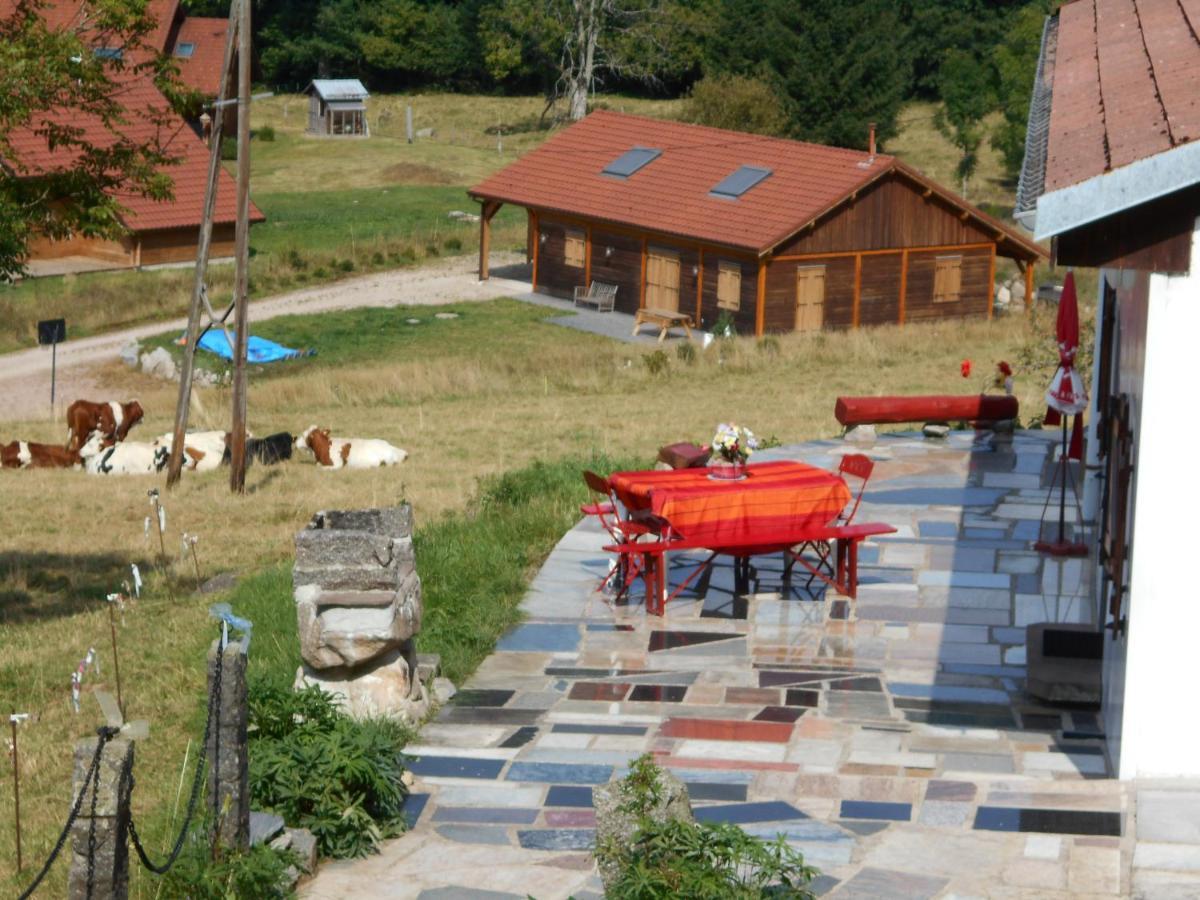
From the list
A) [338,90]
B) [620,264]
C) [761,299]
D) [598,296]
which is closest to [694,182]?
[620,264]

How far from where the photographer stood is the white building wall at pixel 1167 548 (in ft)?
28.6

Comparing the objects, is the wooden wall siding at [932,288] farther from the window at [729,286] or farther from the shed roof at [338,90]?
the shed roof at [338,90]

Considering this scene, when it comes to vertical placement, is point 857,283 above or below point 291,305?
above

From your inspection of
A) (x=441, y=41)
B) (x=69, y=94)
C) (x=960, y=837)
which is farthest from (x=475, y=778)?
(x=441, y=41)

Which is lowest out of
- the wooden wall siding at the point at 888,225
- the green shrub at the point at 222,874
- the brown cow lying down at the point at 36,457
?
the brown cow lying down at the point at 36,457

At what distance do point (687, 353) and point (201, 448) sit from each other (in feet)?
37.3

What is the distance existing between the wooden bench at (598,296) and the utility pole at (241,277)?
1925 centimetres

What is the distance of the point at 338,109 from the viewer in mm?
68188

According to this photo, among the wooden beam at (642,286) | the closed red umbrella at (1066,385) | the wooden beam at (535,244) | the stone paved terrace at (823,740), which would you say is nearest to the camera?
the stone paved terrace at (823,740)

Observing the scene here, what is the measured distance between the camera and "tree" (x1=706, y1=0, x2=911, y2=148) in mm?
60500

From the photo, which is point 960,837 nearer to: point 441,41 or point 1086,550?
point 1086,550

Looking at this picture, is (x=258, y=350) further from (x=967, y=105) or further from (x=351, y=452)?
(x=967, y=105)

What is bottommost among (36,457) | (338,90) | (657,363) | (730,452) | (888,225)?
(36,457)

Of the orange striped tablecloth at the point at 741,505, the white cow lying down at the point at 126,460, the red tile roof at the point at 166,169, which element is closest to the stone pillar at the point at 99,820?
the orange striped tablecloth at the point at 741,505
